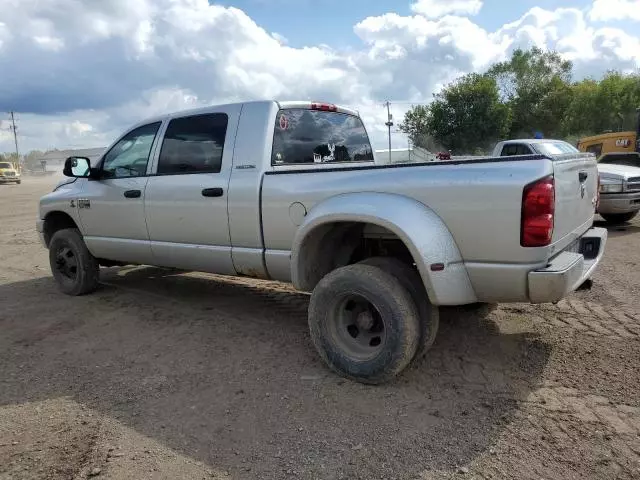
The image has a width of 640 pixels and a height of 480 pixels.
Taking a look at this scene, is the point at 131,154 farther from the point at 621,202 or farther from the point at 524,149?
the point at 621,202

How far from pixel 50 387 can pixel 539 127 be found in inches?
1884

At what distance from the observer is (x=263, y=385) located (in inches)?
138

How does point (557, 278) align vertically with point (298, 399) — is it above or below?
above

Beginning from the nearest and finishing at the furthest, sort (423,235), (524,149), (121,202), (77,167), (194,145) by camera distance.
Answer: (423,235) → (194,145) → (121,202) → (77,167) → (524,149)

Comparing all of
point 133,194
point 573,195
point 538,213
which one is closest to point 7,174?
point 133,194

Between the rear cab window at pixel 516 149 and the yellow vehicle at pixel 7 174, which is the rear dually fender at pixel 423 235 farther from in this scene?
the yellow vehicle at pixel 7 174

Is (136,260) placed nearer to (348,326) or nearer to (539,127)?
(348,326)

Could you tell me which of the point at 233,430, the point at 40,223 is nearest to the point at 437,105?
the point at 40,223

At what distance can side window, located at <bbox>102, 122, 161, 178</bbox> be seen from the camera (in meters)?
5.10

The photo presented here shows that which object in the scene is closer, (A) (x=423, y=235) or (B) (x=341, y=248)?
(A) (x=423, y=235)

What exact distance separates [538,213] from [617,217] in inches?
322

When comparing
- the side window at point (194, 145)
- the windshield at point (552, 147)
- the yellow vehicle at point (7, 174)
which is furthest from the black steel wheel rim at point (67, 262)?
the yellow vehicle at point (7, 174)

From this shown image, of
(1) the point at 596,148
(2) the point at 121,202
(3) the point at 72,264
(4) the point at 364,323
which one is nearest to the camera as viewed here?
(4) the point at 364,323

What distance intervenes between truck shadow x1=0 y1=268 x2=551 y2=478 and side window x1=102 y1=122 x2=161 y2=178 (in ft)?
4.73
